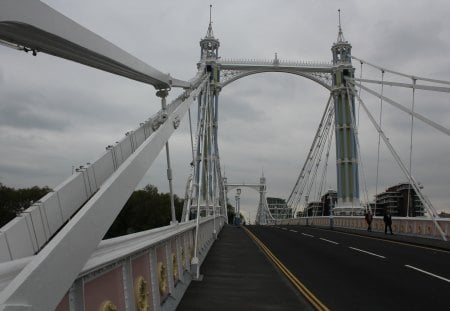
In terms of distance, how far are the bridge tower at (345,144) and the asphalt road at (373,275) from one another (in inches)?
1170

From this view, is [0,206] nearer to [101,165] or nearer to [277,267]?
[277,267]

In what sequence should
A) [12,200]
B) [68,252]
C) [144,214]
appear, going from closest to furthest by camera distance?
1. [68,252]
2. [12,200]
3. [144,214]

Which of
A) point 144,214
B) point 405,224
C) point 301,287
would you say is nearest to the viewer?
point 301,287

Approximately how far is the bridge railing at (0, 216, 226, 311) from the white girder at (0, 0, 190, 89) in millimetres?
2013

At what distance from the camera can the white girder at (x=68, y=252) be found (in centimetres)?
320

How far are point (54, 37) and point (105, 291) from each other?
2519 millimetres

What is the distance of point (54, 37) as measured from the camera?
204 inches

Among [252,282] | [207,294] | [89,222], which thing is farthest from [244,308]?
[89,222]

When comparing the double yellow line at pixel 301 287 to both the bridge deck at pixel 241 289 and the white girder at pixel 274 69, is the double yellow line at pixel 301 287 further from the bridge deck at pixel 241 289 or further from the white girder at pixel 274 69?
the white girder at pixel 274 69

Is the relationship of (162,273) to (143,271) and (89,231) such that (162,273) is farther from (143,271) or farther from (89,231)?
(89,231)

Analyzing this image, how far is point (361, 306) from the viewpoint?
9.39 metres

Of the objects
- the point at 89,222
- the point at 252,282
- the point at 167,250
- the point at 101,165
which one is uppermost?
the point at 101,165

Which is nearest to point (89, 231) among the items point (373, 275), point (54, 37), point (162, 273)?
point (54, 37)

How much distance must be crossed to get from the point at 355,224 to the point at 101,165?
36.0 metres
